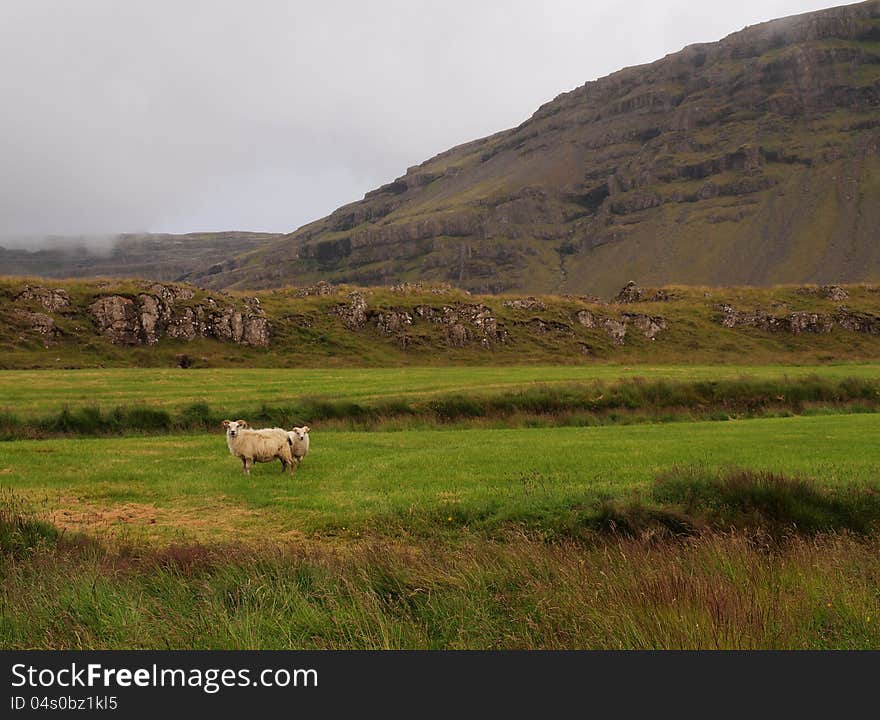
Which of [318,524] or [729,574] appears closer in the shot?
[729,574]

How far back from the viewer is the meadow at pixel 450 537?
25.6ft

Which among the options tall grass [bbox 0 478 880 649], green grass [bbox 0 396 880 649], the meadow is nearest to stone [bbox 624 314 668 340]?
the meadow

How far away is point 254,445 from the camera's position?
22.6 m

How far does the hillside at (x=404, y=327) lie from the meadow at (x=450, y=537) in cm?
3510

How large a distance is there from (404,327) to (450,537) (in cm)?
7099

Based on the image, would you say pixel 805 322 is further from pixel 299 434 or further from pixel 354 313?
pixel 299 434

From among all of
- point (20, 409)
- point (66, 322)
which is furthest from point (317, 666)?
point (66, 322)

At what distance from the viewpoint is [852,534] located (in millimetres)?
14562

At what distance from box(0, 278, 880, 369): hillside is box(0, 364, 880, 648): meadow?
35.1 metres

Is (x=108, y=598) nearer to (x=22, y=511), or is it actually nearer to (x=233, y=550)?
(x=233, y=550)

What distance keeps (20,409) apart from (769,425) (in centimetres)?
4148

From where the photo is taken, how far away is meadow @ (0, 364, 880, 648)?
780cm

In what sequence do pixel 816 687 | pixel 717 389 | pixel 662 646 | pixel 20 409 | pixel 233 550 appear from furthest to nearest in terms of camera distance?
pixel 717 389 → pixel 20 409 → pixel 233 550 → pixel 662 646 → pixel 816 687

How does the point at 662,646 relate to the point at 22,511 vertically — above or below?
above
